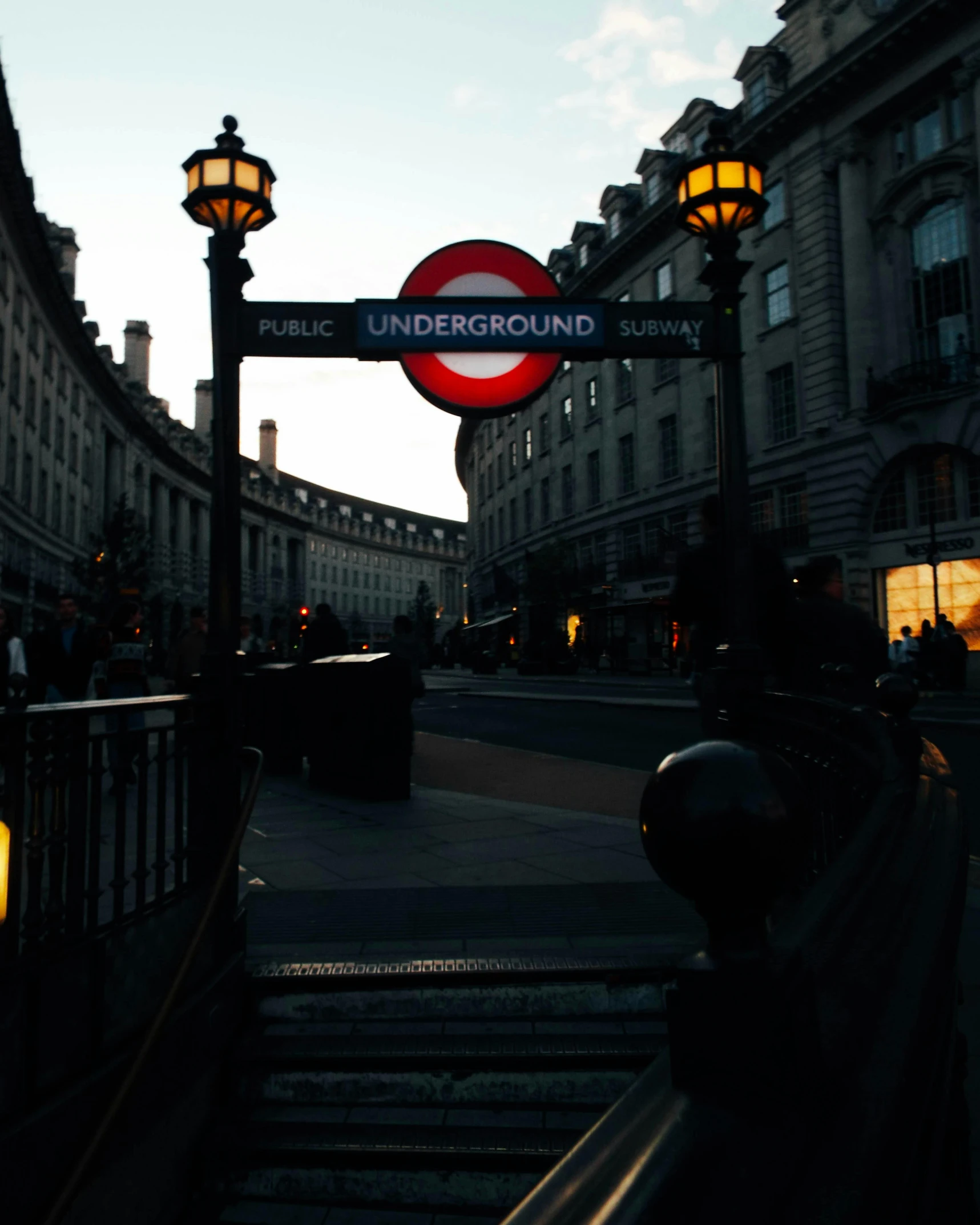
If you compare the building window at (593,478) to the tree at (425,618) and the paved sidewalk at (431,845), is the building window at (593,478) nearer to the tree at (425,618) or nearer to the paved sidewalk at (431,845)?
the paved sidewalk at (431,845)

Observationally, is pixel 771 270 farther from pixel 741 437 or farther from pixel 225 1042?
pixel 225 1042

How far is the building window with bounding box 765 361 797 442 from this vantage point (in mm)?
29172

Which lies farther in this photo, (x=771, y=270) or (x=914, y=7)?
(x=771, y=270)

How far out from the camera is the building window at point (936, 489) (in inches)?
966

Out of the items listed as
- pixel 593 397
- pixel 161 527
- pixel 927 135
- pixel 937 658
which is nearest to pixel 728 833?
pixel 937 658

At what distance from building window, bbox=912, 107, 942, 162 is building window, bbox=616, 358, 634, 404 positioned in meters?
13.5

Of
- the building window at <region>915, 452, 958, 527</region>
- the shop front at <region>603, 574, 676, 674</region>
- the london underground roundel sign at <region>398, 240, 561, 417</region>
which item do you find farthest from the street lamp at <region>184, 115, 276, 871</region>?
the shop front at <region>603, 574, 676, 674</region>

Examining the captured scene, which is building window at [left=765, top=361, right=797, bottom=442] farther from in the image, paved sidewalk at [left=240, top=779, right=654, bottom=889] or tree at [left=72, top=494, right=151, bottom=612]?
paved sidewalk at [left=240, top=779, right=654, bottom=889]


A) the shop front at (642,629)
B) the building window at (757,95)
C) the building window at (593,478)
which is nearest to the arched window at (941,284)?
the building window at (757,95)

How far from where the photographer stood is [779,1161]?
0.75 metres

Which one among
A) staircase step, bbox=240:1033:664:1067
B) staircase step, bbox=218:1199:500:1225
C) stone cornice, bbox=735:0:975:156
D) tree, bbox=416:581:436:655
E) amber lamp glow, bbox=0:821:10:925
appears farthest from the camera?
tree, bbox=416:581:436:655

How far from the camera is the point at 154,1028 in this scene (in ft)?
8.82

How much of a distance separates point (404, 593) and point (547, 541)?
78199 millimetres

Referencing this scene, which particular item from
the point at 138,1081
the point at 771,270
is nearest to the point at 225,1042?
the point at 138,1081
